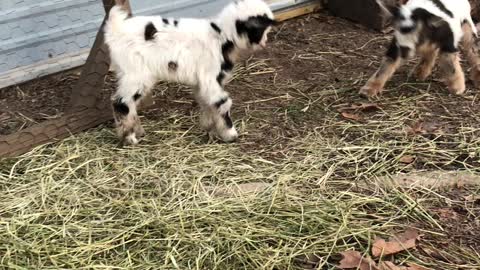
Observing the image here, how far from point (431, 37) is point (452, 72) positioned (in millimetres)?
420

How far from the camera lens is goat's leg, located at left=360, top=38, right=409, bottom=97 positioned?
207 inches

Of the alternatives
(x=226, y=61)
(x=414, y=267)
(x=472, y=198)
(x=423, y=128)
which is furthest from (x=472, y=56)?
(x=414, y=267)

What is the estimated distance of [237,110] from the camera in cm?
538

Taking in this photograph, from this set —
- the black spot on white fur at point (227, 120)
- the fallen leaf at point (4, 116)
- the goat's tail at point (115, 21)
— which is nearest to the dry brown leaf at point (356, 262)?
the black spot on white fur at point (227, 120)

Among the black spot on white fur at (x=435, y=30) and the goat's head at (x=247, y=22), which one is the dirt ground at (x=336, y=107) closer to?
the black spot on white fur at (x=435, y=30)

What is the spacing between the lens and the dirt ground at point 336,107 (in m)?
4.47

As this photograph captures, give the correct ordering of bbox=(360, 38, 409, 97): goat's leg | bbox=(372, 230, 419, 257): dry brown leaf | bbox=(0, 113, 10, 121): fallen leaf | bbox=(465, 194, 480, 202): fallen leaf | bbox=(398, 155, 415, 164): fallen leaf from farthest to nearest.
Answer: bbox=(0, 113, 10, 121): fallen leaf
bbox=(360, 38, 409, 97): goat's leg
bbox=(398, 155, 415, 164): fallen leaf
bbox=(465, 194, 480, 202): fallen leaf
bbox=(372, 230, 419, 257): dry brown leaf

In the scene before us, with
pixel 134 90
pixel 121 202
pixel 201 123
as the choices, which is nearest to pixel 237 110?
pixel 201 123

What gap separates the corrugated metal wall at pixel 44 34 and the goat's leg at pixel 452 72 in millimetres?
2981

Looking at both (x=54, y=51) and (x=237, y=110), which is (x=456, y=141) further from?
(x=54, y=51)

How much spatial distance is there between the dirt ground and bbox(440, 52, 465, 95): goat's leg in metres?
0.07

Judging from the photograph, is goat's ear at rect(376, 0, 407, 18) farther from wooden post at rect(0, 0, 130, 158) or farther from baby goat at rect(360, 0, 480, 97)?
wooden post at rect(0, 0, 130, 158)

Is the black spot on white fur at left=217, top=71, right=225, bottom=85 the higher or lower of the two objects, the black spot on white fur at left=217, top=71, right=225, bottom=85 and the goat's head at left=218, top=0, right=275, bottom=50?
the lower

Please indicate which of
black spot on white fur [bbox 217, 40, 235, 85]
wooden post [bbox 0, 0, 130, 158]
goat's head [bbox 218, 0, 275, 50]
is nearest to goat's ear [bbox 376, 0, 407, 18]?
goat's head [bbox 218, 0, 275, 50]
